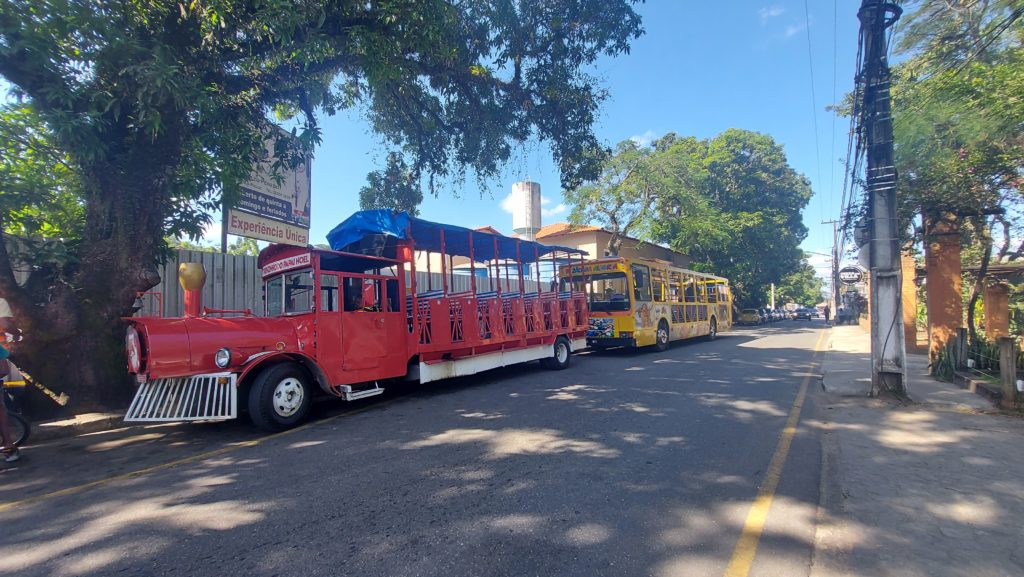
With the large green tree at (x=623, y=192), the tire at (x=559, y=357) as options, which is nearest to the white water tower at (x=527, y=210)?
the large green tree at (x=623, y=192)

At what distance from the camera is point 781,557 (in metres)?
3.08

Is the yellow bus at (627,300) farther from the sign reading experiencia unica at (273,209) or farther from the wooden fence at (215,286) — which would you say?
the wooden fence at (215,286)

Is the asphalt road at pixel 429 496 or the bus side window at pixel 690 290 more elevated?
the bus side window at pixel 690 290

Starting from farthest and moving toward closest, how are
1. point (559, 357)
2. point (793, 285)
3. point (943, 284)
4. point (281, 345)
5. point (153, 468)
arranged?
point (793, 285) → point (559, 357) → point (943, 284) → point (281, 345) → point (153, 468)

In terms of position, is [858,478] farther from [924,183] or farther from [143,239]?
[143,239]

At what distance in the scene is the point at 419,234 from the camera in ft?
29.3

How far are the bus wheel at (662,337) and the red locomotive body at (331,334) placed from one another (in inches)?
245

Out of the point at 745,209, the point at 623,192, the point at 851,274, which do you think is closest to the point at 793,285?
the point at 745,209

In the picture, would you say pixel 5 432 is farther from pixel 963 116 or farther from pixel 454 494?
pixel 963 116

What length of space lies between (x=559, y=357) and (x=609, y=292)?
3.74 meters

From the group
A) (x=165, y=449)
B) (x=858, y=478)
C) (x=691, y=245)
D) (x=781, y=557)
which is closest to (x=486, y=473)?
(x=781, y=557)

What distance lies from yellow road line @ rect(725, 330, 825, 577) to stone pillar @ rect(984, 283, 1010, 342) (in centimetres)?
852

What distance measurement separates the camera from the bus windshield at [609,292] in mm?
14555

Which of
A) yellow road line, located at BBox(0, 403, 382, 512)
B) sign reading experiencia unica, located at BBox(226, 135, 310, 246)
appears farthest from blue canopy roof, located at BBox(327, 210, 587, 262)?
yellow road line, located at BBox(0, 403, 382, 512)
